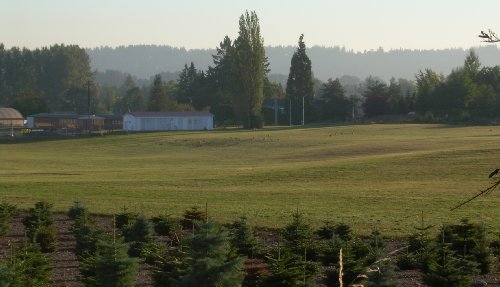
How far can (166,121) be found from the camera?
4240 inches

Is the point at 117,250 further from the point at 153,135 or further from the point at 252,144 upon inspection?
the point at 153,135

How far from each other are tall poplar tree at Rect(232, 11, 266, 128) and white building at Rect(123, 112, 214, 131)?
5.50 m

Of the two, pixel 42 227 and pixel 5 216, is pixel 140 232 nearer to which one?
pixel 42 227

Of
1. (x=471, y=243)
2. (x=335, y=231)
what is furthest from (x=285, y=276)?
(x=335, y=231)

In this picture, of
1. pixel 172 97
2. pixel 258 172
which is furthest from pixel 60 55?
pixel 258 172

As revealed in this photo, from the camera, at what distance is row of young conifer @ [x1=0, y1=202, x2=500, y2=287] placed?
45.7 feet

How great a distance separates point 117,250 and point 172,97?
132 m

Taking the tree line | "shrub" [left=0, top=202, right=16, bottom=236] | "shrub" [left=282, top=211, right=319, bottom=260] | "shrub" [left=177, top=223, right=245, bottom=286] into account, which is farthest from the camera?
the tree line

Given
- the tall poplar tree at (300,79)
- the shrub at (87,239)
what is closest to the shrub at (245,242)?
the shrub at (87,239)

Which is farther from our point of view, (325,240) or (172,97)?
(172,97)

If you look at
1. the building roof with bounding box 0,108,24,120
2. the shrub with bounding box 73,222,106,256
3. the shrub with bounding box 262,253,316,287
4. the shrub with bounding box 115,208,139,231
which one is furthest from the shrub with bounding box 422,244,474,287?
the building roof with bounding box 0,108,24,120

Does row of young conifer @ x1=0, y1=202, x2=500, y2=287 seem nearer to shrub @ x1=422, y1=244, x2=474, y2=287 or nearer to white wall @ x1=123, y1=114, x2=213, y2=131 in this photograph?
shrub @ x1=422, y1=244, x2=474, y2=287

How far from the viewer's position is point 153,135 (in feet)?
308

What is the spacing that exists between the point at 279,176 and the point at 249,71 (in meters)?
57.4
